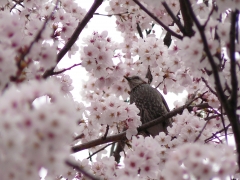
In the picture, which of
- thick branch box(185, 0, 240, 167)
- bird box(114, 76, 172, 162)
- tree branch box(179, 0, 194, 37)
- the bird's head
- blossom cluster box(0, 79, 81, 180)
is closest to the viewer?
blossom cluster box(0, 79, 81, 180)

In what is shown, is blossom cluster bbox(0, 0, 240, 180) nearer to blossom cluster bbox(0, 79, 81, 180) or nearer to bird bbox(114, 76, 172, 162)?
blossom cluster bbox(0, 79, 81, 180)

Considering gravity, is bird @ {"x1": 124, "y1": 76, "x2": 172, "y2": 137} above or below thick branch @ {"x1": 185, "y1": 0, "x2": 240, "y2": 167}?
above

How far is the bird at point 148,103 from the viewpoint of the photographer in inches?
192

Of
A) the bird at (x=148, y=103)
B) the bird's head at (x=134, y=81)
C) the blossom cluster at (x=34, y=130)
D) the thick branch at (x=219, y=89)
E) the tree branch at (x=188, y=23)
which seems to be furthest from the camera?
the bird at (x=148, y=103)

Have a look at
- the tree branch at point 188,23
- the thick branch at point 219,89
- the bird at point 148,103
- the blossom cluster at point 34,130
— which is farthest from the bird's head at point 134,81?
the blossom cluster at point 34,130

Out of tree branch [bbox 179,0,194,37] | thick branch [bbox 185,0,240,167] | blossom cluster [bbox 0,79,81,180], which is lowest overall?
blossom cluster [bbox 0,79,81,180]

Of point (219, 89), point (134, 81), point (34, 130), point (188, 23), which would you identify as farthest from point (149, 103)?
point (34, 130)

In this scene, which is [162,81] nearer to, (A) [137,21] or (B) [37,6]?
(A) [137,21]

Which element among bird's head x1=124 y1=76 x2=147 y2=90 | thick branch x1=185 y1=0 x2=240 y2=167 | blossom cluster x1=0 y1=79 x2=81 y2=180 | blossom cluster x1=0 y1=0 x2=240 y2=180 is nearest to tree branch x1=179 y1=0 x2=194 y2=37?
blossom cluster x1=0 y1=0 x2=240 y2=180

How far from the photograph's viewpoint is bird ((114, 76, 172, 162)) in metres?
4.88

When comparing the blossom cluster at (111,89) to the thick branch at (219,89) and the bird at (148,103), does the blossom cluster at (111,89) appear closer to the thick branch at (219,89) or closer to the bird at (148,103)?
the thick branch at (219,89)

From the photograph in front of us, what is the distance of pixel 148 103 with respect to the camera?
503 centimetres

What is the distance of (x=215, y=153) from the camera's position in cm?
131

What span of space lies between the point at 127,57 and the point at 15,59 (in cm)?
308
